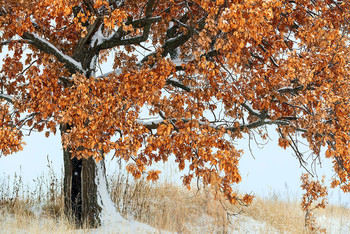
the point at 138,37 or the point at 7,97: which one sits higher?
the point at 138,37

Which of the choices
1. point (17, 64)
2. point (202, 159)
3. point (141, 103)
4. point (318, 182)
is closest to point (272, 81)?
point (202, 159)

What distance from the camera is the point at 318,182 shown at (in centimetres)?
1052

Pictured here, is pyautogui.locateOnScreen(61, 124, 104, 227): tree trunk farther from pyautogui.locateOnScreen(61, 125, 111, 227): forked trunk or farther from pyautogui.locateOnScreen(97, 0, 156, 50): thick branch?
pyautogui.locateOnScreen(97, 0, 156, 50): thick branch

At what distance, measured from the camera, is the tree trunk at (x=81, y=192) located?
9000 mm

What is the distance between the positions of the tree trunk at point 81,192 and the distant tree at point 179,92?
0.02 metres

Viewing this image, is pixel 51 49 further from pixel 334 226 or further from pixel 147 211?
pixel 334 226

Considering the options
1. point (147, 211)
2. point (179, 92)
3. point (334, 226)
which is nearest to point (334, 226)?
point (334, 226)

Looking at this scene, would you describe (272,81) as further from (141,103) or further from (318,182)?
(318,182)

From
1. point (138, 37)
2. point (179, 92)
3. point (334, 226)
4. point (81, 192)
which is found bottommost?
point (334, 226)

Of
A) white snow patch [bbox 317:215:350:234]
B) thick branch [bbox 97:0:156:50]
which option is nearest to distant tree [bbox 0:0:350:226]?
thick branch [bbox 97:0:156:50]

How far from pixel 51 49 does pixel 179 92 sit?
301 cm

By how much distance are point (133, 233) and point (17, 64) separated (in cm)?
506

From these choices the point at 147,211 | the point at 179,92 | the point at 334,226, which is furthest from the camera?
the point at 334,226

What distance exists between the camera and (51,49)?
837cm
